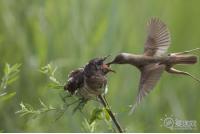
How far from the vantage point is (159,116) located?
1.65m

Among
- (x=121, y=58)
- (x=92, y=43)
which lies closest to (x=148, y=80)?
(x=121, y=58)

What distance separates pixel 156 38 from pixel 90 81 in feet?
0.40

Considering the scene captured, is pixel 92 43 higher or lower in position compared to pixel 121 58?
lower

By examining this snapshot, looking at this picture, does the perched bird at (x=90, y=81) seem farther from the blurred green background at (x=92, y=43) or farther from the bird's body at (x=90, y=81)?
the blurred green background at (x=92, y=43)

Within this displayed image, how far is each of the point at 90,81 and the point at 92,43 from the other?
2.72 feet

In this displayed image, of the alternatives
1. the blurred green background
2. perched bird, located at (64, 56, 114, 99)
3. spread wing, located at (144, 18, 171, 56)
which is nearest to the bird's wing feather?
perched bird, located at (64, 56, 114, 99)

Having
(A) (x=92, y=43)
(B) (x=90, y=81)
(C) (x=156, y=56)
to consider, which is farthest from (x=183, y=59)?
(A) (x=92, y=43)

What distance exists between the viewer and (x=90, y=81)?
0.87m

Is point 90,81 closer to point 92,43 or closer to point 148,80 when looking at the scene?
point 148,80

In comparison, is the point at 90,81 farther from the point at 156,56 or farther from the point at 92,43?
the point at 92,43

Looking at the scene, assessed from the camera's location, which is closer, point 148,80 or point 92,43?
point 148,80

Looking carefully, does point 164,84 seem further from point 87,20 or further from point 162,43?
point 162,43

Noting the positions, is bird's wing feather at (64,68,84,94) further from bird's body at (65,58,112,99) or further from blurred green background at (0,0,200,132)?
blurred green background at (0,0,200,132)

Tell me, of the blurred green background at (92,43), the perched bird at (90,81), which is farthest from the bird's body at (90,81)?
the blurred green background at (92,43)
